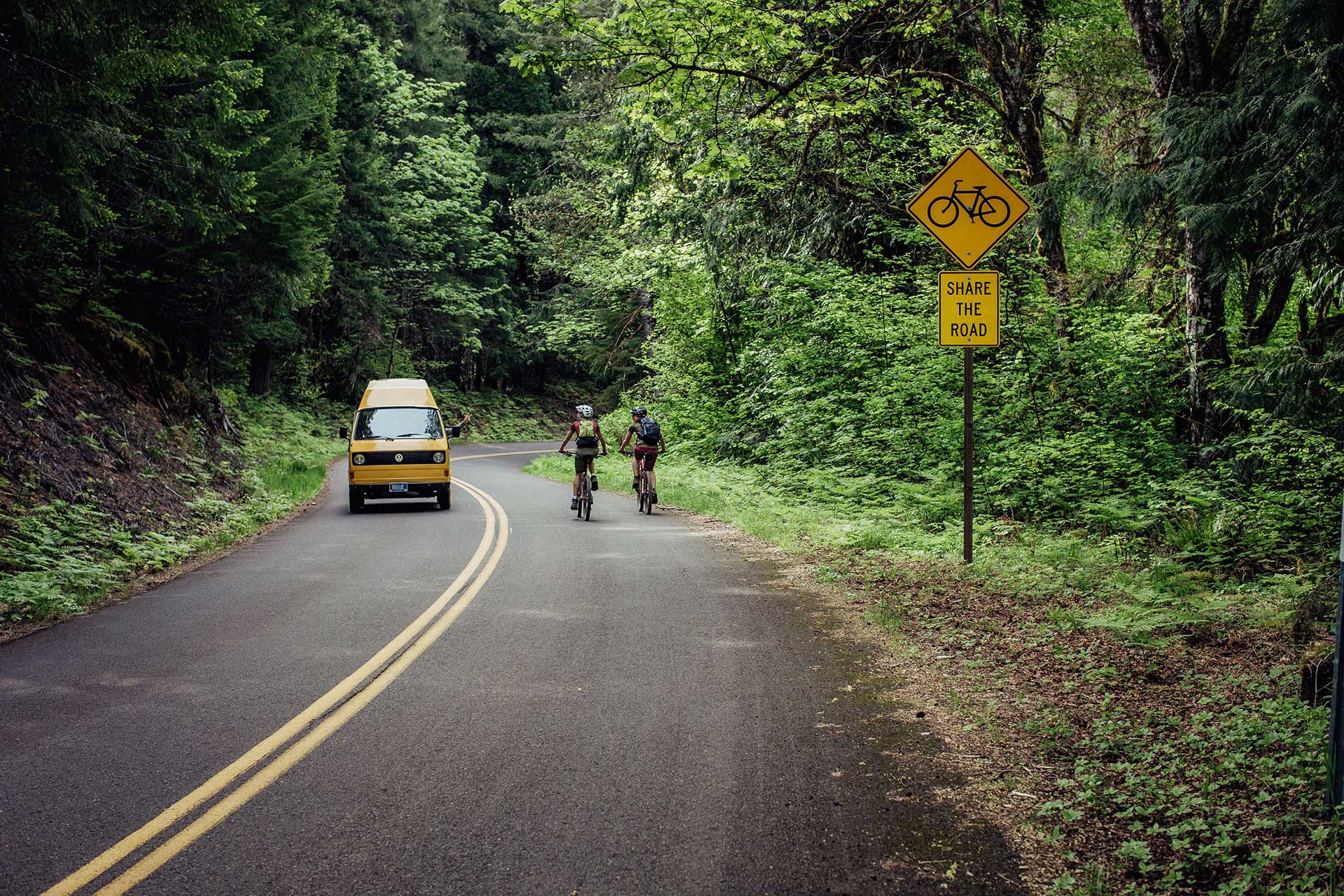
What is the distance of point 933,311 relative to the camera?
52.7 ft

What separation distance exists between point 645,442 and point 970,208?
857 centimetres

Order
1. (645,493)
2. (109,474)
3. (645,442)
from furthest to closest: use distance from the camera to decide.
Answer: (645,493)
(645,442)
(109,474)

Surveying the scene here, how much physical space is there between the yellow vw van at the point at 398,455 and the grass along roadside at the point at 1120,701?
395 inches

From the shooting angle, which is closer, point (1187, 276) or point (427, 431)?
point (1187, 276)

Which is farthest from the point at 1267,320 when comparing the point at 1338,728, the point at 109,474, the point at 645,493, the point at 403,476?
the point at 109,474

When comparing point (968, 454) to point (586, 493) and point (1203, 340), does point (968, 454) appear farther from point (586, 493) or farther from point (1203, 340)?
point (586, 493)

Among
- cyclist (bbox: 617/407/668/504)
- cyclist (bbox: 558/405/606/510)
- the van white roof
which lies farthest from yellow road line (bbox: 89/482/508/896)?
the van white roof

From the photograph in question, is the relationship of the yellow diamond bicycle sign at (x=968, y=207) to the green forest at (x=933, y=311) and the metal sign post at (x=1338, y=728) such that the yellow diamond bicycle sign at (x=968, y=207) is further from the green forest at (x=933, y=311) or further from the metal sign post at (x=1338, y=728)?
the metal sign post at (x=1338, y=728)

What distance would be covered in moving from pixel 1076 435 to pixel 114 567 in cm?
1218

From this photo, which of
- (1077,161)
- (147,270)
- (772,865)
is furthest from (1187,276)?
(147,270)

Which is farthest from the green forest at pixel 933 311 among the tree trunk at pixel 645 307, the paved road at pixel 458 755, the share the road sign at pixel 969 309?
the tree trunk at pixel 645 307

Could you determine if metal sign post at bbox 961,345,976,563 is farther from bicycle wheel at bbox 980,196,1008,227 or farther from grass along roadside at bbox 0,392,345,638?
grass along roadside at bbox 0,392,345,638

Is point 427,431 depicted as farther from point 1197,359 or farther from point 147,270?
point 1197,359

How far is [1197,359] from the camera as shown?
12.0 meters
